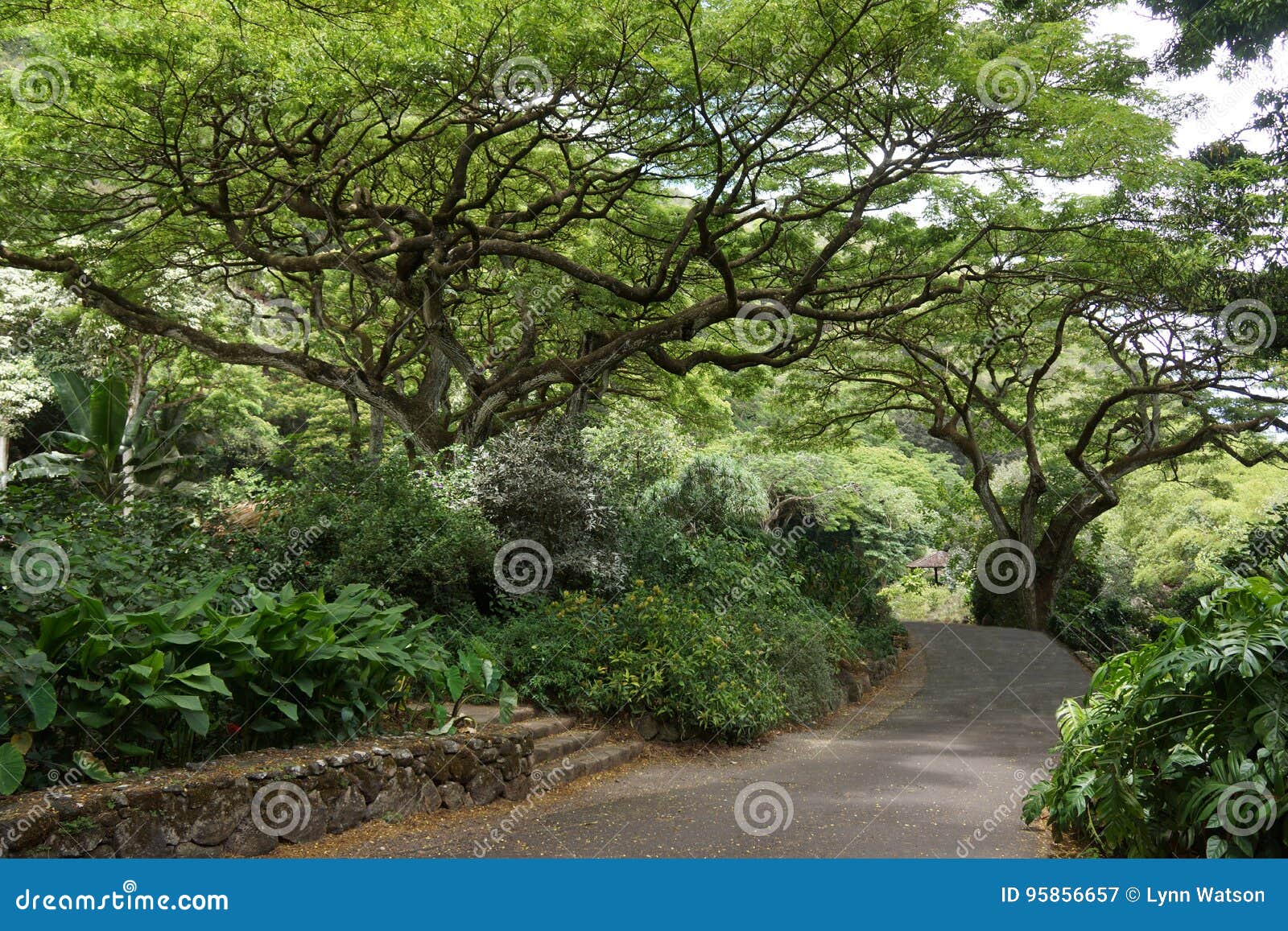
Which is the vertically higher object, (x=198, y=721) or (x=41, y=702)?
(x=41, y=702)

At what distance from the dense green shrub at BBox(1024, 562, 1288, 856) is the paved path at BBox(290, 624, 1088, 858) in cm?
83

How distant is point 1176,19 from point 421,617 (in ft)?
48.8

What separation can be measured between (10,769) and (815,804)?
4.46m

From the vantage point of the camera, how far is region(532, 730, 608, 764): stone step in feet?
23.2

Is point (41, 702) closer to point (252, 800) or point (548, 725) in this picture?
point (252, 800)

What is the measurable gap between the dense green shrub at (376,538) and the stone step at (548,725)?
5.70 feet

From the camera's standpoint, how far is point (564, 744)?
24.2ft

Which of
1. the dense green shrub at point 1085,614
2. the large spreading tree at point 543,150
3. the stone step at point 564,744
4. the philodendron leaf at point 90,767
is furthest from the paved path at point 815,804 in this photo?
the dense green shrub at point 1085,614

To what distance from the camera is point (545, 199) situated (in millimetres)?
11430

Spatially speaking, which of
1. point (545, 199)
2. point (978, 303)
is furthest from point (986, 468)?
point (545, 199)

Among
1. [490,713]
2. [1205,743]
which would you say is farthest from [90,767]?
[1205,743]

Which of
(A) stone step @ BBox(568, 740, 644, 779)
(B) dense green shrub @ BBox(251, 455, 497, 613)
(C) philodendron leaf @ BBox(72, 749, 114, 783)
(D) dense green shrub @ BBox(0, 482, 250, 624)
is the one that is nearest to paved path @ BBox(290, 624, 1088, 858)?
(A) stone step @ BBox(568, 740, 644, 779)

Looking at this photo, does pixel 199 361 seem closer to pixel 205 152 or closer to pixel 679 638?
pixel 205 152

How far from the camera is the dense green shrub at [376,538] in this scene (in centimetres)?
864
